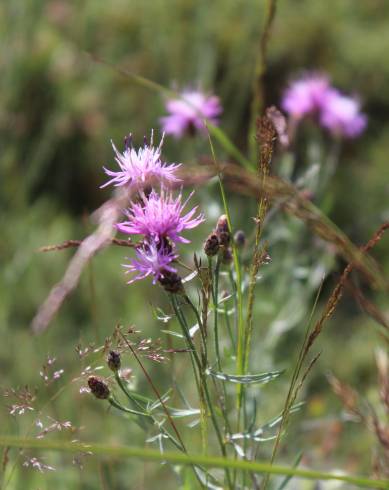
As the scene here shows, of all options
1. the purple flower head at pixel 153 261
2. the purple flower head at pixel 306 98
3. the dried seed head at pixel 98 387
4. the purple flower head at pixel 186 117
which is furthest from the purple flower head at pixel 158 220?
the purple flower head at pixel 306 98

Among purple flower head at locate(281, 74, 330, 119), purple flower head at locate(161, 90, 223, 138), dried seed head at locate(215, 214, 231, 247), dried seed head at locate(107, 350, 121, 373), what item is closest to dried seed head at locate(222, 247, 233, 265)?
dried seed head at locate(215, 214, 231, 247)

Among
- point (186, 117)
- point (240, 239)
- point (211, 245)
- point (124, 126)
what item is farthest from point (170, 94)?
point (124, 126)

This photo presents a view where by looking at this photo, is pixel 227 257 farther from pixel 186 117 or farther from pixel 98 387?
pixel 186 117

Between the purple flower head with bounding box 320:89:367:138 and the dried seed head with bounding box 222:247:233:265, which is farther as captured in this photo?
the purple flower head with bounding box 320:89:367:138

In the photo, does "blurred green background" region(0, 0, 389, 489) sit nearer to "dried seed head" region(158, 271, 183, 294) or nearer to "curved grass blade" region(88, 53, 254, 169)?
"curved grass blade" region(88, 53, 254, 169)

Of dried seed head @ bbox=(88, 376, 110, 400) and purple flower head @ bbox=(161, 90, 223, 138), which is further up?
purple flower head @ bbox=(161, 90, 223, 138)
